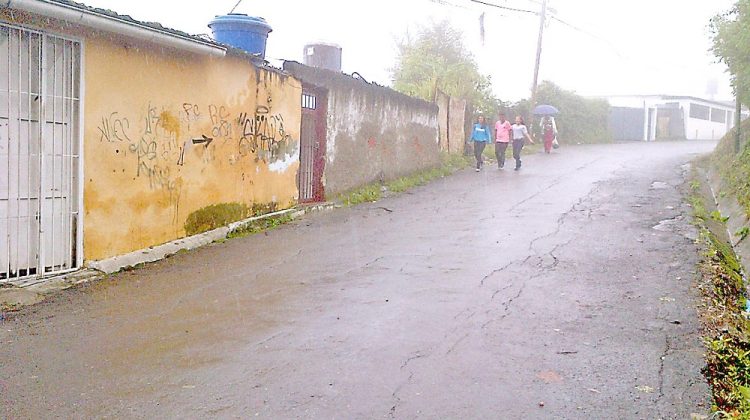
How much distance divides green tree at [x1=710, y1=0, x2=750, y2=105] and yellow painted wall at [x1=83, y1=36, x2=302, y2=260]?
8624 millimetres

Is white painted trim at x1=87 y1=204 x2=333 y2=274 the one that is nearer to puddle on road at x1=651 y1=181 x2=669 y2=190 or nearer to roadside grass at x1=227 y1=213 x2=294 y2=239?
roadside grass at x1=227 y1=213 x2=294 y2=239

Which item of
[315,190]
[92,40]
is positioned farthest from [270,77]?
[92,40]

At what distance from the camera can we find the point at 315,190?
13727mm

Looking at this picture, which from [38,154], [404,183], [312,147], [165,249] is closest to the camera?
[38,154]

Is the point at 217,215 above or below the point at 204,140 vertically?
below

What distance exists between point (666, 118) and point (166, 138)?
1589 inches

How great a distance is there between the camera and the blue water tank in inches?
451

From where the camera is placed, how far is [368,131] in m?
15.6

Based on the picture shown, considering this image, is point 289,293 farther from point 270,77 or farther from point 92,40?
point 270,77

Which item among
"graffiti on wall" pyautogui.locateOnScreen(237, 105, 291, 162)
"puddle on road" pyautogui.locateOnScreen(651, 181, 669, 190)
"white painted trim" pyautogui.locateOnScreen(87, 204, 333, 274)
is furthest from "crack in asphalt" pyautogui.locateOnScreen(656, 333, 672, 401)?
"puddle on road" pyautogui.locateOnScreen(651, 181, 669, 190)

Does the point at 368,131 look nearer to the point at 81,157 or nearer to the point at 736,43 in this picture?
the point at 736,43

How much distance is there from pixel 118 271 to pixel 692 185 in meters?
12.9

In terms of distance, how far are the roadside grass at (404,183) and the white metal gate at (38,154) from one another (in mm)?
6804

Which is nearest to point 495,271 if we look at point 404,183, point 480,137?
point 404,183
